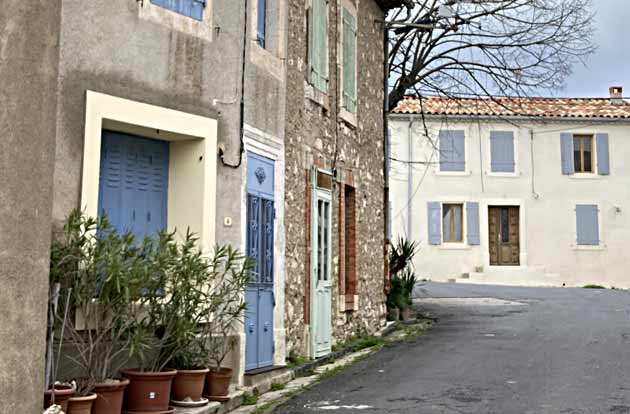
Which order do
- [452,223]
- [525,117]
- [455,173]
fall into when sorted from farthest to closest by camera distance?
[452,223] < [455,173] < [525,117]

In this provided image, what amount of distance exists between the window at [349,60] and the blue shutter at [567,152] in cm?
1833

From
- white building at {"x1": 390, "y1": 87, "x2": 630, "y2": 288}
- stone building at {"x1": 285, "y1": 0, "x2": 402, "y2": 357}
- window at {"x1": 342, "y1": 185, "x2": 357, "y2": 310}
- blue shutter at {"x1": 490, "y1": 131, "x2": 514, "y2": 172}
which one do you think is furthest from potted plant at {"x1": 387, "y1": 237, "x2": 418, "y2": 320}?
blue shutter at {"x1": 490, "y1": 131, "x2": 514, "y2": 172}

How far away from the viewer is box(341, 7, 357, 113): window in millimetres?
13297

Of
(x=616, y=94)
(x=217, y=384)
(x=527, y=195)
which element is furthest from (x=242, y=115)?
(x=616, y=94)

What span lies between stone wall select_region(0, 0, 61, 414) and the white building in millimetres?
25848

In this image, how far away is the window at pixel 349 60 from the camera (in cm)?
1330

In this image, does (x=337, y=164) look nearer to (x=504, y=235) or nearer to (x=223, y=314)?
(x=223, y=314)

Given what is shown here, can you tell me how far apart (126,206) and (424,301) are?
14556 mm

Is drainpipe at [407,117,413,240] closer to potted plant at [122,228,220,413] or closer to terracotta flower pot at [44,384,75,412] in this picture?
potted plant at [122,228,220,413]

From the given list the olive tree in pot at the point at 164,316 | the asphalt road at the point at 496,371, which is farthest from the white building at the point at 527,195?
the olive tree in pot at the point at 164,316

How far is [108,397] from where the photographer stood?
21.9 ft

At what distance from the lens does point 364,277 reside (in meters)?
14.2

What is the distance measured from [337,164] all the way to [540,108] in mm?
19812

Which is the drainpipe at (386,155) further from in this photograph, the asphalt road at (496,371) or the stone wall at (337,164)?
the asphalt road at (496,371)
